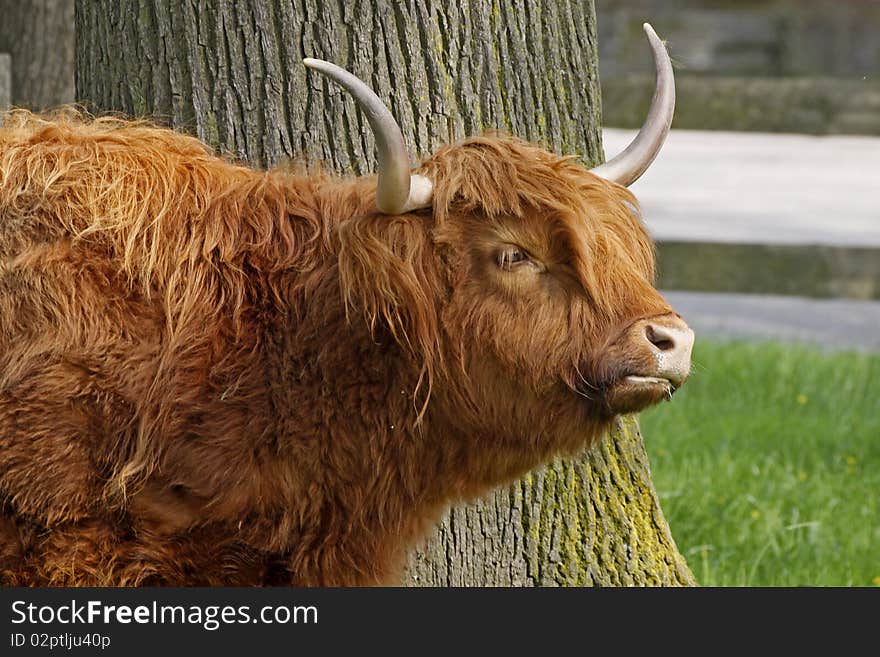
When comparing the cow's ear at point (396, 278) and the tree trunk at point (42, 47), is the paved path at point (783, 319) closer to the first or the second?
the tree trunk at point (42, 47)

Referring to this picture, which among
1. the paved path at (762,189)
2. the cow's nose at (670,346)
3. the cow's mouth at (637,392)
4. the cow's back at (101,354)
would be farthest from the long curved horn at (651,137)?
the paved path at (762,189)

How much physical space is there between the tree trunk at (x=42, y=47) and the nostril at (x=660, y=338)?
19.9 feet

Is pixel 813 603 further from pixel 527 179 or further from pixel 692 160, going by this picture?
pixel 692 160

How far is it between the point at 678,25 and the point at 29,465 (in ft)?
36.1

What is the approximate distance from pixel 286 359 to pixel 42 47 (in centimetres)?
567

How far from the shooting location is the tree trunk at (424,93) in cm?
421

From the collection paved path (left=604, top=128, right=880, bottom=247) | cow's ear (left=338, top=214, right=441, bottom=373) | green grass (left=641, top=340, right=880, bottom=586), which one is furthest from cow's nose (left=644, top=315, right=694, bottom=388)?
paved path (left=604, top=128, right=880, bottom=247)

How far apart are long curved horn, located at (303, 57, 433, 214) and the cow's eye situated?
0.23 metres

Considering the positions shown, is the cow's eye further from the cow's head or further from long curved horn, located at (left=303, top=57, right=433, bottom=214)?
long curved horn, located at (left=303, top=57, right=433, bottom=214)

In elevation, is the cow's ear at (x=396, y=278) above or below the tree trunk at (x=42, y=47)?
below

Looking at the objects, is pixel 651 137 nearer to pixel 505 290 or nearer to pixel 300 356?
pixel 505 290

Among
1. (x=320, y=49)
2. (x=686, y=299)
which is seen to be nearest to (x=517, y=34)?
(x=320, y=49)

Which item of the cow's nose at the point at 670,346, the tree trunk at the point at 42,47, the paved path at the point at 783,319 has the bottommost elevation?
the paved path at the point at 783,319

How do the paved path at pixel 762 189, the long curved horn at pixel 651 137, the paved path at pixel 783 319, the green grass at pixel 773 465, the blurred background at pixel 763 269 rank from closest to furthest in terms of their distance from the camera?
1. the long curved horn at pixel 651 137
2. the green grass at pixel 773 465
3. the blurred background at pixel 763 269
4. the paved path at pixel 783 319
5. the paved path at pixel 762 189
